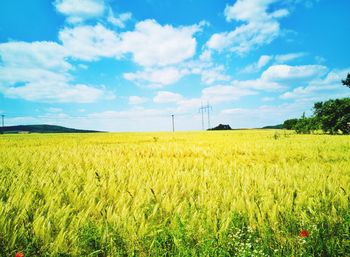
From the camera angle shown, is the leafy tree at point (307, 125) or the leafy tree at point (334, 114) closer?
the leafy tree at point (334, 114)

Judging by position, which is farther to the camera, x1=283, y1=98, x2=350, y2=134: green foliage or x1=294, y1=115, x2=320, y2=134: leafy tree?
x1=294, y1=115, x2=320, y2=134: leafy tree

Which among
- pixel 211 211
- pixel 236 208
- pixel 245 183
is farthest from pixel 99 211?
pixel 245 183

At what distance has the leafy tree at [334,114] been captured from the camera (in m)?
25.3

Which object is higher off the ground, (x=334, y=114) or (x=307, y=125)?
(x=334, y=114)

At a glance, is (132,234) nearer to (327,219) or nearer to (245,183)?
(327,219)

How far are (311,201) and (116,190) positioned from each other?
6.46ft

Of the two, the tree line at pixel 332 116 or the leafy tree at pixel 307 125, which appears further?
the leafy tree at pixel 307 125

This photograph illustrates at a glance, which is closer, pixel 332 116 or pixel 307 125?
pixel 332 116

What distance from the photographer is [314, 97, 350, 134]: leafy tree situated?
2528 cm

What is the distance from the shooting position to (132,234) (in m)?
1.73

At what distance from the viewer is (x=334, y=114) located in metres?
26.1

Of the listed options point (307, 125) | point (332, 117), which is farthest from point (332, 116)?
point (307, 125)

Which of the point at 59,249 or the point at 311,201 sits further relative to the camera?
the point at 311,201

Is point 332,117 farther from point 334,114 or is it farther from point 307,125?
point 307,125
